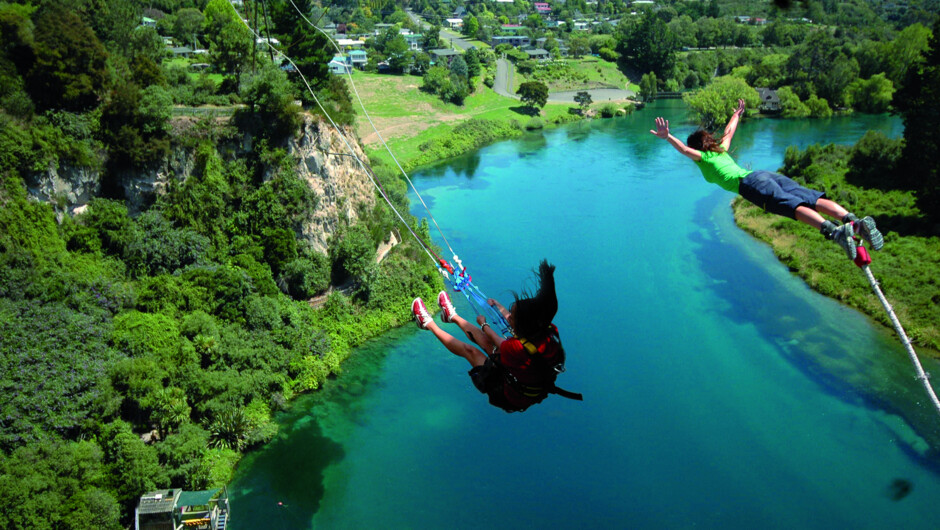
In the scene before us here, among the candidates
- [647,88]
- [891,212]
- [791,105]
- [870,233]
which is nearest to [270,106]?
[870,233]

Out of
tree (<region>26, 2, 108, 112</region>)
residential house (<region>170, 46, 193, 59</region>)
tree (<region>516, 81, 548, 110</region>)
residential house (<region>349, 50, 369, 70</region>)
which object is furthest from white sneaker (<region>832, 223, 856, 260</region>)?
residential house (<region>349, 50, 369, 70</region>)

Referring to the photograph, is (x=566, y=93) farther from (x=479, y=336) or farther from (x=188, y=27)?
(x=479, y=336)

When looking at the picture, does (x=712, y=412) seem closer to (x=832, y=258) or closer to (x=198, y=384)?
(x=832, y=258)

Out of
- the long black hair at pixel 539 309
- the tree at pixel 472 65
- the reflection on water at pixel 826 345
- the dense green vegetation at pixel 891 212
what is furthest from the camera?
the tree at pixel 472 65

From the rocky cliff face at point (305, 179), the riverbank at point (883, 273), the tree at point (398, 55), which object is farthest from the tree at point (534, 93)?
the rocky cliff face at point (305, 179)

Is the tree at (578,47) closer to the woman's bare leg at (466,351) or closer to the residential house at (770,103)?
the residential house at (770,103)
